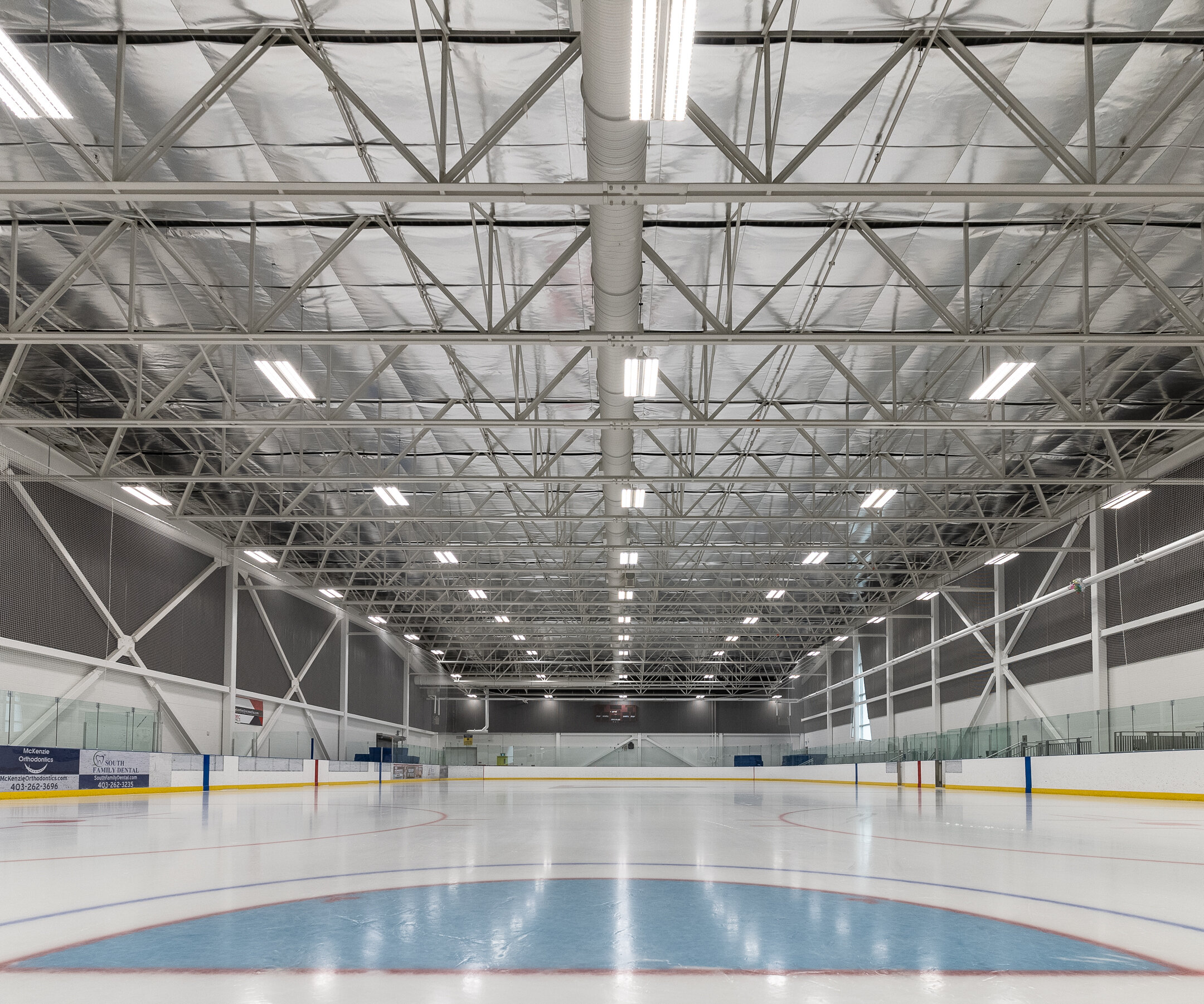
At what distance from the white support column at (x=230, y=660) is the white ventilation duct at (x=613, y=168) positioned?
89.2ft

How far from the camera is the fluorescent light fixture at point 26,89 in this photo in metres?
12.2

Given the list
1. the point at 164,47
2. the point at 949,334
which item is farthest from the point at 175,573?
the point at 949,334

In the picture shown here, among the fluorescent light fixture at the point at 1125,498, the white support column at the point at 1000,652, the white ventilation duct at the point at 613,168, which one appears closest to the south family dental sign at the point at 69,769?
the white ventilation duct at the point at 613,168

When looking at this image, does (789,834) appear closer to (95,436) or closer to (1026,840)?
(1026,840)

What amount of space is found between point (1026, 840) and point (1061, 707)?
89.1ft

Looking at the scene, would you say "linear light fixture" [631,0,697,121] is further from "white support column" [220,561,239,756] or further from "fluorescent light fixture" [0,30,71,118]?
"white support column" [220,561,239,756]

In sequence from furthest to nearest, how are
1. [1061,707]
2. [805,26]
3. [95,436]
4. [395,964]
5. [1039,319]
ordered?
[1061,707]
[95,436]
[1039,319]
[805,26]
[395,964]

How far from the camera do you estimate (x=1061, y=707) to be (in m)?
39.5

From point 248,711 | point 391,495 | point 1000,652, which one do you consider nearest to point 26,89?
point 391,495

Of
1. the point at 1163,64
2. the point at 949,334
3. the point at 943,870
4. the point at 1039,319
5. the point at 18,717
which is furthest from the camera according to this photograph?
the point at 18,717

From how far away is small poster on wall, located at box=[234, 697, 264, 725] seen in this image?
46.3m

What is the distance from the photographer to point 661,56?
34.6 ft

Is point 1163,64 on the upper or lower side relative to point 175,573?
upper

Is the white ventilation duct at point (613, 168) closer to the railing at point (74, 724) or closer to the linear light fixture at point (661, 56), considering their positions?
the linear light fixture at point (661, 56)
